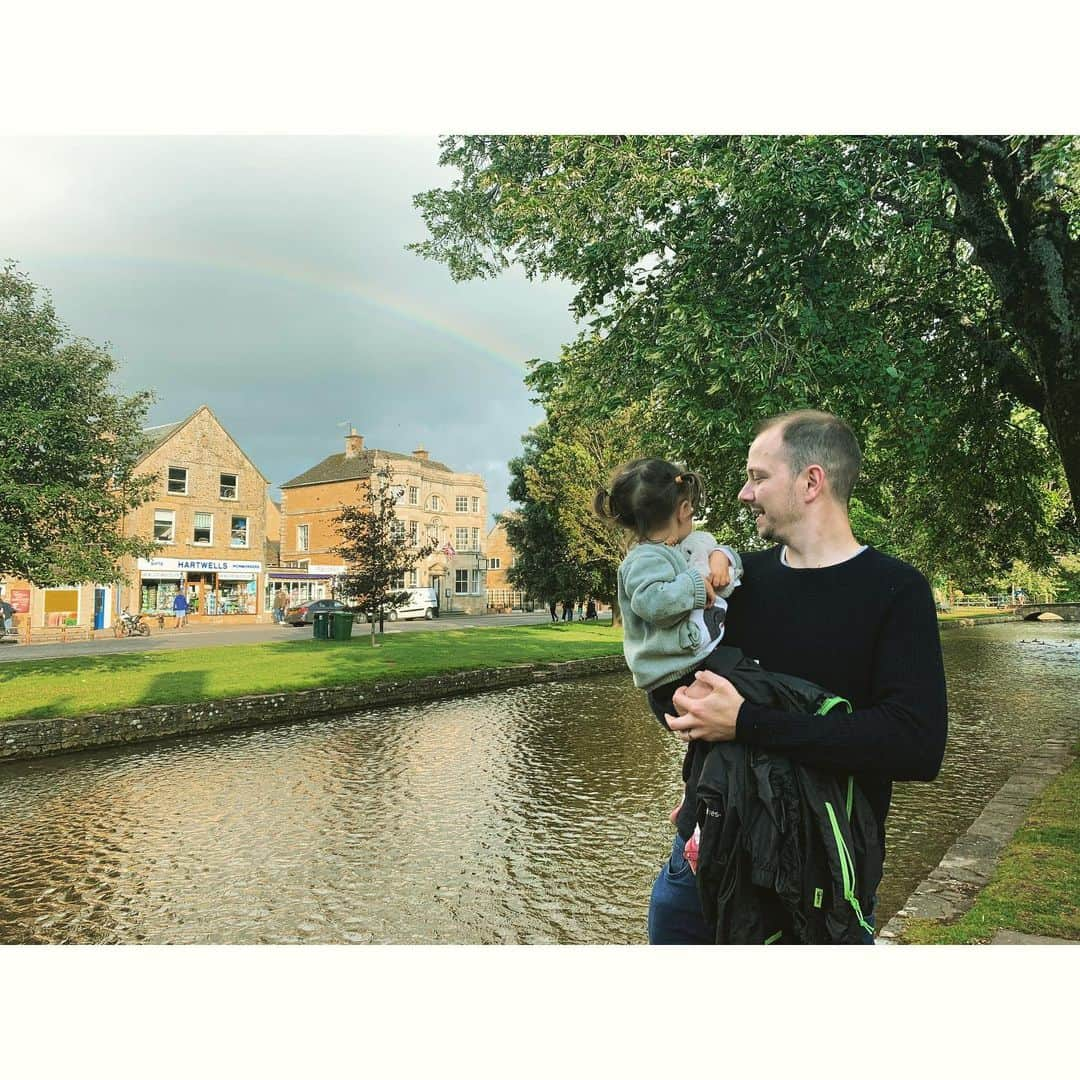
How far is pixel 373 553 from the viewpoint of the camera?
16547 millimetres

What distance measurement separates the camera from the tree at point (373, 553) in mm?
16516

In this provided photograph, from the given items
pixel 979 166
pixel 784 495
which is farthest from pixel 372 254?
pixel 784 495

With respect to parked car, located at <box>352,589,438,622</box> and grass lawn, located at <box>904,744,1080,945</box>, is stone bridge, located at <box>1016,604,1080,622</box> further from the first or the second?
grass lawn, located at <box>904,744,1080,945</box>

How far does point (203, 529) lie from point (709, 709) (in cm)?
2827

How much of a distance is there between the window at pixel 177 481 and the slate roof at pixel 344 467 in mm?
4434

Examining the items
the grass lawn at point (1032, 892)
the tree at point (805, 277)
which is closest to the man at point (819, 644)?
the grass lawn at point (1032, 892)

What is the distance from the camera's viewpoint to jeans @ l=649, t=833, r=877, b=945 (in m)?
1.72

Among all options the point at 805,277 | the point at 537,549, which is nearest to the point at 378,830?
the point at 805,277

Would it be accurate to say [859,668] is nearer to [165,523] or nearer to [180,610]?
[180,610]

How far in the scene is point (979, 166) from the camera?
6.28 metres

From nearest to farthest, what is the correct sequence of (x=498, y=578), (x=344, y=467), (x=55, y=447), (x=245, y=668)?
(x=55, y=447), (x=245, y=668), (x=344, y=467), (x=498, y=578)

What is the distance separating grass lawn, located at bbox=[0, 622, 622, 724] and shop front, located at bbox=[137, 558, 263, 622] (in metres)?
10.6

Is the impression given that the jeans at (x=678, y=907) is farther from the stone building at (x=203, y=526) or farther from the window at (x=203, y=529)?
the window at (x=203, y=529)

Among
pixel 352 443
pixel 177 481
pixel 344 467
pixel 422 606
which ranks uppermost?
pixel 352 443
